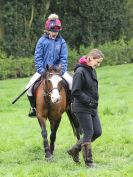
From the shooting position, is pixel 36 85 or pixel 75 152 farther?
pixel 36 85

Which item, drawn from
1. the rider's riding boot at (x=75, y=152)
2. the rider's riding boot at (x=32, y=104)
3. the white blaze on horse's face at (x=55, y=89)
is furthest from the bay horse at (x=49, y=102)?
the rider's riding boot at (x=75, y=152)

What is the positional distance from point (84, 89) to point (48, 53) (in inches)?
75.1

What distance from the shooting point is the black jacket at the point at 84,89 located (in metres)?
9.16

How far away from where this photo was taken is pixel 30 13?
3353cm

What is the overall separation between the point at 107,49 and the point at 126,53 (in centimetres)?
197

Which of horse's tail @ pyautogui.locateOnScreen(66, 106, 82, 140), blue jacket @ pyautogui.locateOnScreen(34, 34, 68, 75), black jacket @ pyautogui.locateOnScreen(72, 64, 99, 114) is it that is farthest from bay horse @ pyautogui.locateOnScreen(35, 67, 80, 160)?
black jacket @ pyautogui.locateOnScreen(72, 64, 99, 114)

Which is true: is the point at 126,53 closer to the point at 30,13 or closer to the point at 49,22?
the point at 30,13

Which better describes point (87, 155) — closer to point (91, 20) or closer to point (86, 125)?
point (86, 125)

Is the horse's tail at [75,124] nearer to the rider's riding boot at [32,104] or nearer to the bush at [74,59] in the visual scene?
the rider's riding boot at [32,104]

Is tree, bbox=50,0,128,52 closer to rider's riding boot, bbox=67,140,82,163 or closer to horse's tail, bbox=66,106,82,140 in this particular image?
horse's tail, bbox=66,106,82,140

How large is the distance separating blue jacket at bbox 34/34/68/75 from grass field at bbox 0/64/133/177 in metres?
1.85

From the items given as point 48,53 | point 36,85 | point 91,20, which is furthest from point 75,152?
point 91,20

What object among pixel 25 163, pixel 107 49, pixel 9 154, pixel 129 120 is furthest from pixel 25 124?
pixel 107 49

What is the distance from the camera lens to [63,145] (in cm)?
1177
